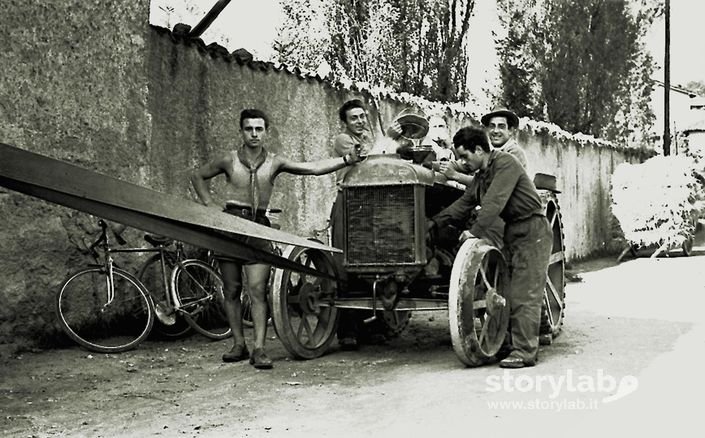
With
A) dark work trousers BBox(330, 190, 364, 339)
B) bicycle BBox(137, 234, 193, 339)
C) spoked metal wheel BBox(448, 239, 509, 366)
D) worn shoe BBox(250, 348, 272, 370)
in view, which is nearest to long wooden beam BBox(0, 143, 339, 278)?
spoked metal wheel BBox(448, 239, 509, 366)

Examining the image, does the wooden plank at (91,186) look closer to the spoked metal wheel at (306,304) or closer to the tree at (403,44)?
the spoked metal wheel at (306,304)

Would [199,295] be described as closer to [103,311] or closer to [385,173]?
[103,311]

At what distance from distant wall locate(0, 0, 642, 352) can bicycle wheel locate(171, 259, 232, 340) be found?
462 millimetres

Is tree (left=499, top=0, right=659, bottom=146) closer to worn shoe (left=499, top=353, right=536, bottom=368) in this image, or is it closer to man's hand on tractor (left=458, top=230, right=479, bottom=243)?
man's hand on tractor (left=458, top=230, right=479, bottom=243)

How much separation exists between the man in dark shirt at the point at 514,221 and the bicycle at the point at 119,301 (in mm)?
2411

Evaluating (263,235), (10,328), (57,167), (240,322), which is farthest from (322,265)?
(57,167)

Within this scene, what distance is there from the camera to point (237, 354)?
22.9ft

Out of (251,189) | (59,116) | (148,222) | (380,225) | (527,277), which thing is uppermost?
(59,116)

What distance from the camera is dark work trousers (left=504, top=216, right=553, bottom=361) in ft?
21.0

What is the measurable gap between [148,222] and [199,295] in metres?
5.17

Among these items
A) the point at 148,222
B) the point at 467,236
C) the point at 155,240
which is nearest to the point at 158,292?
the point at 155,240

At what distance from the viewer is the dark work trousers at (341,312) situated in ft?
23.1

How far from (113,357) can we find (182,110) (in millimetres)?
2543

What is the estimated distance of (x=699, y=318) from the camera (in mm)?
8695
